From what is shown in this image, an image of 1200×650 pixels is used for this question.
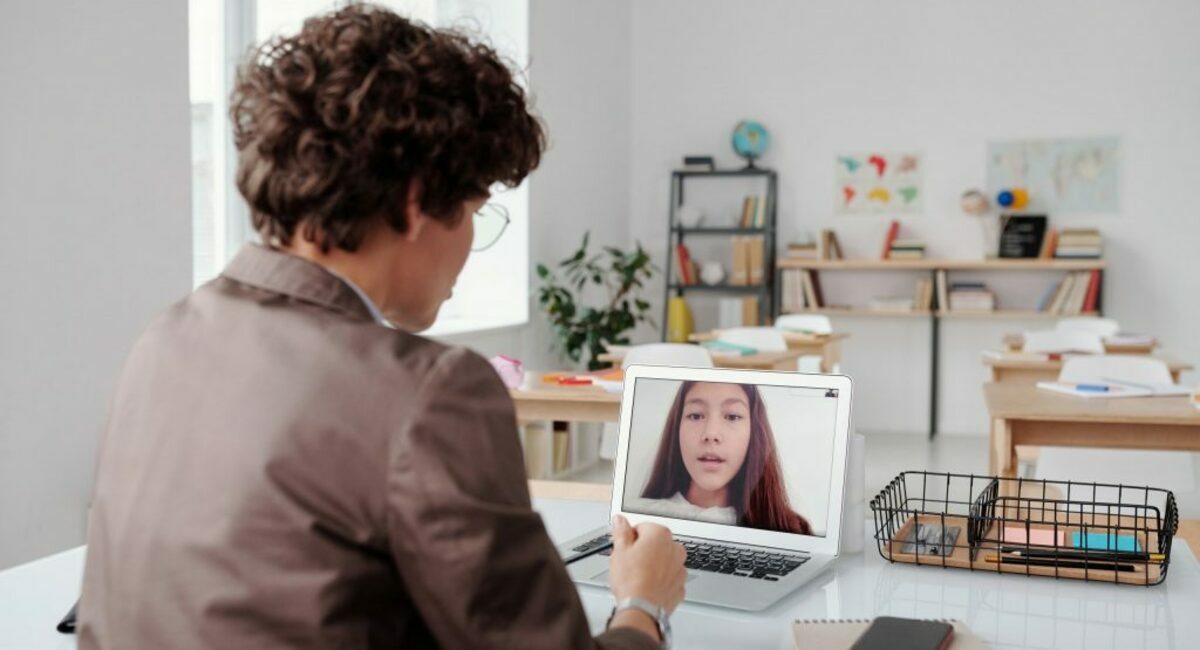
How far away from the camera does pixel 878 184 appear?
793cm

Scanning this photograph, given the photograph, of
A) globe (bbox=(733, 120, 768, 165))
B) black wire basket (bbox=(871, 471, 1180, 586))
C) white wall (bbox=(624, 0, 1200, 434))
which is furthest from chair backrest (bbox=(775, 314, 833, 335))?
black wire basket (bbox=(871, 471, 1180, 586))

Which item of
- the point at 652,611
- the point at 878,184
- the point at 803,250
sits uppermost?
the point at 878,184

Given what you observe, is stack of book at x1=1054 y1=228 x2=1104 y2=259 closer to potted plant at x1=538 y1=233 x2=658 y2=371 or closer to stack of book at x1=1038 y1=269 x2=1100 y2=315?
stack of book at x1=1038 y1=269 x2=1100 y2=315

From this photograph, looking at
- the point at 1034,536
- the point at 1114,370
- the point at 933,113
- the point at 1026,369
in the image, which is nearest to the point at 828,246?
the point at 933,113

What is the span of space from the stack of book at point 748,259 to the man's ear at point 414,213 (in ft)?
23.1

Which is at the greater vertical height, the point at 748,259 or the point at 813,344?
the point at 748,259

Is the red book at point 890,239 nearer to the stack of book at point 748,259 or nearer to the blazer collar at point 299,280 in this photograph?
the stack of book at point 748,259

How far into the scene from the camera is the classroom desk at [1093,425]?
10.9ft

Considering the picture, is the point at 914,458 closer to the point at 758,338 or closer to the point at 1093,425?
the point at 758,338

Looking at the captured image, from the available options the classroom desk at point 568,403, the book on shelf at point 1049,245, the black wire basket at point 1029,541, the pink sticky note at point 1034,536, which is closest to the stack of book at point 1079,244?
the book on shelf at point 1049,245

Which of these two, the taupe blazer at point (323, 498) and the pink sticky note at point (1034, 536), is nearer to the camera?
the taupe blazer at point (323, 498)

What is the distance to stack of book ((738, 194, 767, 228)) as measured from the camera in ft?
26.2

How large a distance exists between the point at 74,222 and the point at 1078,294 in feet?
19.6

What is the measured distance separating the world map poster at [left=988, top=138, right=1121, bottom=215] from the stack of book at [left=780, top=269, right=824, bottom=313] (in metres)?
1.31
